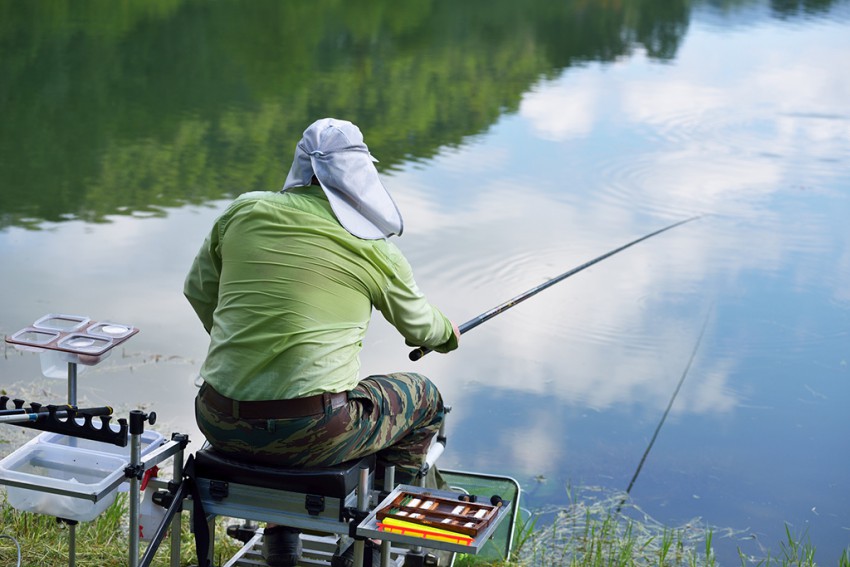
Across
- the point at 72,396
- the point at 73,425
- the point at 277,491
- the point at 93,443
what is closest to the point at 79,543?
the point at 93,443

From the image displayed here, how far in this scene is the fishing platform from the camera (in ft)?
6.85

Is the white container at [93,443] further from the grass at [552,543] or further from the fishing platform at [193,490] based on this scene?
the grass at [552,543]

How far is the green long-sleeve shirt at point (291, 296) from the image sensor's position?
2119 mm

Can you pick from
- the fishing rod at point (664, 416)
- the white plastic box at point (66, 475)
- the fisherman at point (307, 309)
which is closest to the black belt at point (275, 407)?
the fisherman at point (307, 309)

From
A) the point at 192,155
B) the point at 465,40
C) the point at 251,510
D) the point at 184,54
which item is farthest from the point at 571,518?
the point at 465,40

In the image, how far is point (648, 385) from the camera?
4375 mm

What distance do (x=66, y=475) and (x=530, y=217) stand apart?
4.05 meters

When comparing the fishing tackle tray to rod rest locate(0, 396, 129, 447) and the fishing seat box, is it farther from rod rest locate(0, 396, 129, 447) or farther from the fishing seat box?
rod rest locate(0, 396, 129, 447)

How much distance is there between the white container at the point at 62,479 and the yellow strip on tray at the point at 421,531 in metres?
0.53

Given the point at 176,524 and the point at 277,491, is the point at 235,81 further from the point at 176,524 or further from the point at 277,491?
the point at 277,491

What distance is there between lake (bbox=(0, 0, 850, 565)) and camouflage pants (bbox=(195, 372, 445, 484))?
1186 millimetres

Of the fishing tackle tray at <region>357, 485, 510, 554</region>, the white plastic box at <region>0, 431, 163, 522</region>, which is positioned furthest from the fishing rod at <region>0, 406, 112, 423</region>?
the fishing tackle tray at <region>357, 485, 510, 554</region>

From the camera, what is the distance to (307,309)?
6.98 ft

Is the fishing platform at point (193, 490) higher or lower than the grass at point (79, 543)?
higher
